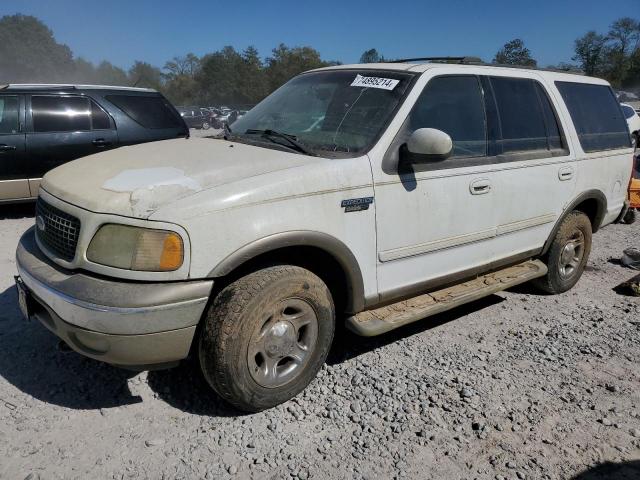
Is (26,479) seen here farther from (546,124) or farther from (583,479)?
(546,124)

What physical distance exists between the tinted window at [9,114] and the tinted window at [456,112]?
5.72 meters

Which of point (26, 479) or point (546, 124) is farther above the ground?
point (546, 124)

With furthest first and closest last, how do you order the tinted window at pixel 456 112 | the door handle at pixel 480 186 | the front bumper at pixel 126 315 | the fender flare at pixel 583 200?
the fender flare at pixel 583 200
the door handle at pixel 480 186
the tinted window at pixel 456 112
the front bumper at pixel 126 315

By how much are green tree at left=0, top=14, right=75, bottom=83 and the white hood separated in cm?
8147

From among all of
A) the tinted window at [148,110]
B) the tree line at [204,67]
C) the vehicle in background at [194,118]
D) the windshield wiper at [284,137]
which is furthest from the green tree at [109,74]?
the windshield wiper at [284,137]

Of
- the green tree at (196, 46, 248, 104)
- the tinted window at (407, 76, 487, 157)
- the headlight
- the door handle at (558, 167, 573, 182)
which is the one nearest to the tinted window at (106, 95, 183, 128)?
the tinted window at (407, 76, 487, 157)

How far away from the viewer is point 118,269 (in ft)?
7.88

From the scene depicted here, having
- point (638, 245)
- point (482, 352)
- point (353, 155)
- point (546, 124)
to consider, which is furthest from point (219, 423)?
point (638, 245)

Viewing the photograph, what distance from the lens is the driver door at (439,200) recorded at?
3084 millimetres

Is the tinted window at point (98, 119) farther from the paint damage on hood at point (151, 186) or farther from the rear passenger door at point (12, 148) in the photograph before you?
the paint damage on hood at point (151, 186)

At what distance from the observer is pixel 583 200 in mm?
4582

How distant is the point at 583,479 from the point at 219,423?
1863 millimetres

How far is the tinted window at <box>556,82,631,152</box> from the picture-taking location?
14.7 feet

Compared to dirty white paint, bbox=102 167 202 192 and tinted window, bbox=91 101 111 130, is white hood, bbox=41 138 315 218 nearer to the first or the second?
dirty white paint, bbox=102 167 202 192
